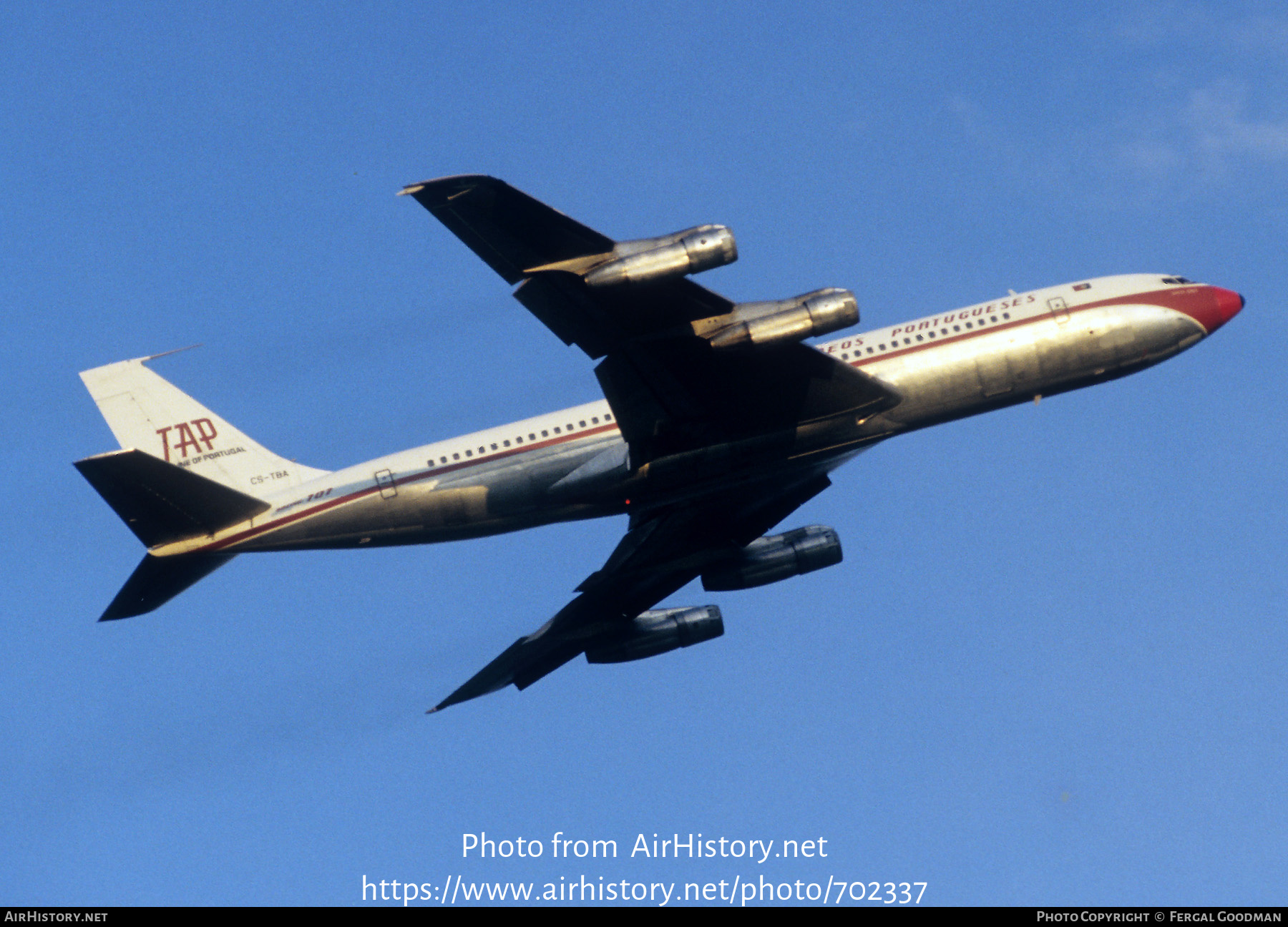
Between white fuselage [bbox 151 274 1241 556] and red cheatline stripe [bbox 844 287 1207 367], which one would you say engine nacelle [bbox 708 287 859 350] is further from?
red cheatline stripe [bbox 844 287 1207 367]

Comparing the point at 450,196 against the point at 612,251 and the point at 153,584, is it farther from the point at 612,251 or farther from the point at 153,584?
the point at 153,584

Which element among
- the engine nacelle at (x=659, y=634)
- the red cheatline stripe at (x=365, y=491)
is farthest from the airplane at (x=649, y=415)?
the engine nacelle at (x=659, y=634)

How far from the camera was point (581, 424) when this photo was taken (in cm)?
4294

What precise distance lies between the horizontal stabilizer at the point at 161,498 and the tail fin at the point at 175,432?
12.8 feet

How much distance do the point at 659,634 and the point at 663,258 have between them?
712 inches

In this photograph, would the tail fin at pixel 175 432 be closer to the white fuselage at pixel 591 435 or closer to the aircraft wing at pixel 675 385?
the white fuselage at pixel 591 435

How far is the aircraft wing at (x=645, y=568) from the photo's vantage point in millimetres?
46500

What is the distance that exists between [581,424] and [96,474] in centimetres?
1411

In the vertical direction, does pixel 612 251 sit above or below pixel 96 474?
above

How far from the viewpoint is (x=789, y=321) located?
39531 mm

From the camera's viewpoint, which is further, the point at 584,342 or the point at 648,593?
the point at 648,593
